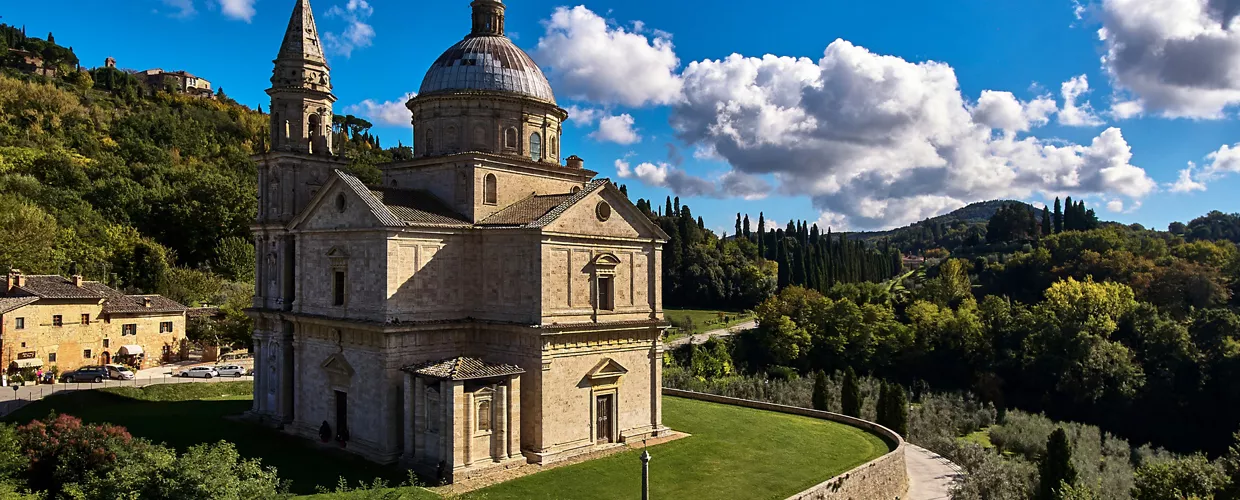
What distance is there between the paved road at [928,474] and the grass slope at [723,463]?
161 centimetres

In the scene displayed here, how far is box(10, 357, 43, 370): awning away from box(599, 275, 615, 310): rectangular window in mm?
33764

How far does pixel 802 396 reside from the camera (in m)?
41.9

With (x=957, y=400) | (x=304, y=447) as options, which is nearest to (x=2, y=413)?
(x=304, y=447)

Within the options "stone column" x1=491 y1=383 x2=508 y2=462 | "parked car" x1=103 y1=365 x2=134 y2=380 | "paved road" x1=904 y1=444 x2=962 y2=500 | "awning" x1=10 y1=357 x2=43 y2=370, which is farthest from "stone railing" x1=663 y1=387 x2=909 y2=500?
"awning" x1=10 y1=357 x2=43 y2=370

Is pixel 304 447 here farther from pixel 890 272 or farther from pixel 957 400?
pixel 890 272

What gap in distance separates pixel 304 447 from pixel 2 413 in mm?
15430

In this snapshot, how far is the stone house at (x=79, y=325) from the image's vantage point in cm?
Answer: 3944

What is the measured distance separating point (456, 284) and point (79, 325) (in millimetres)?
30990

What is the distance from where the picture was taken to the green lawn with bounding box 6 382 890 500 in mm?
21062

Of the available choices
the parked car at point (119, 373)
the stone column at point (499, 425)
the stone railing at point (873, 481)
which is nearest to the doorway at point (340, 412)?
the stone column at point (499, 425)

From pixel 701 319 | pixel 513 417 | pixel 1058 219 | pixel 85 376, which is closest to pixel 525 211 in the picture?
pixel 513 417

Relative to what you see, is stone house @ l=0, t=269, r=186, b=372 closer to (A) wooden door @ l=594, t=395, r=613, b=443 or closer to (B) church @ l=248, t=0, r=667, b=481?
(B) church @ l=248, t=0, r=667, b=481

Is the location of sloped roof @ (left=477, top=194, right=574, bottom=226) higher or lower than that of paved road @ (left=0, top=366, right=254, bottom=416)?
higher

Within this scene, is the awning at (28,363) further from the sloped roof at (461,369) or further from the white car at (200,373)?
the sloped roof at (461,369)
